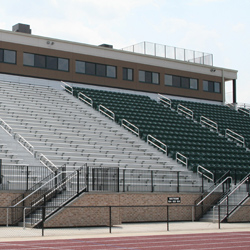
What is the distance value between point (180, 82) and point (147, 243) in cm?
3391

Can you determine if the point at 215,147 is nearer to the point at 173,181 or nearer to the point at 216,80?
the point at 173,181

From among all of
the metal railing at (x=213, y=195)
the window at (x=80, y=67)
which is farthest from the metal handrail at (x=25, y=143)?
the window at (x=80, y=67)

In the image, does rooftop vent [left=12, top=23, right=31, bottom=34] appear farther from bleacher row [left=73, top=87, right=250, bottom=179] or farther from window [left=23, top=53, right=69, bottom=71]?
bleacher row [left=73, top=87, right=250, bottom=179]

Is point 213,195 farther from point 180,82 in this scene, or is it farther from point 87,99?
point 180,82

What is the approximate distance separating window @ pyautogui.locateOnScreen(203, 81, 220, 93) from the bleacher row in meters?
4.51

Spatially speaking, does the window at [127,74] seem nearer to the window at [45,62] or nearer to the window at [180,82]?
the window at [180,82]

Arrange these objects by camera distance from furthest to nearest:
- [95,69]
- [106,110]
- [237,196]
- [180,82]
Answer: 1. [180,82]
2. [95,69]
3. [106,110]
4. [237,196]

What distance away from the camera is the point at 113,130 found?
115 feet

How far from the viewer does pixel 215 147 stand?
36938 mm

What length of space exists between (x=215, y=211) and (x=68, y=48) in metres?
20.0

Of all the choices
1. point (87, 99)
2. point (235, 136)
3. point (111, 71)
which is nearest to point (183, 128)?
point (235, 136)

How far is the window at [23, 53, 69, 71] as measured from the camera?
1560 inches

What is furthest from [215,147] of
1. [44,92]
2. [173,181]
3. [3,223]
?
[3,223]

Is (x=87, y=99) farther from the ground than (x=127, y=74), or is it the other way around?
(x=127, y=74)
